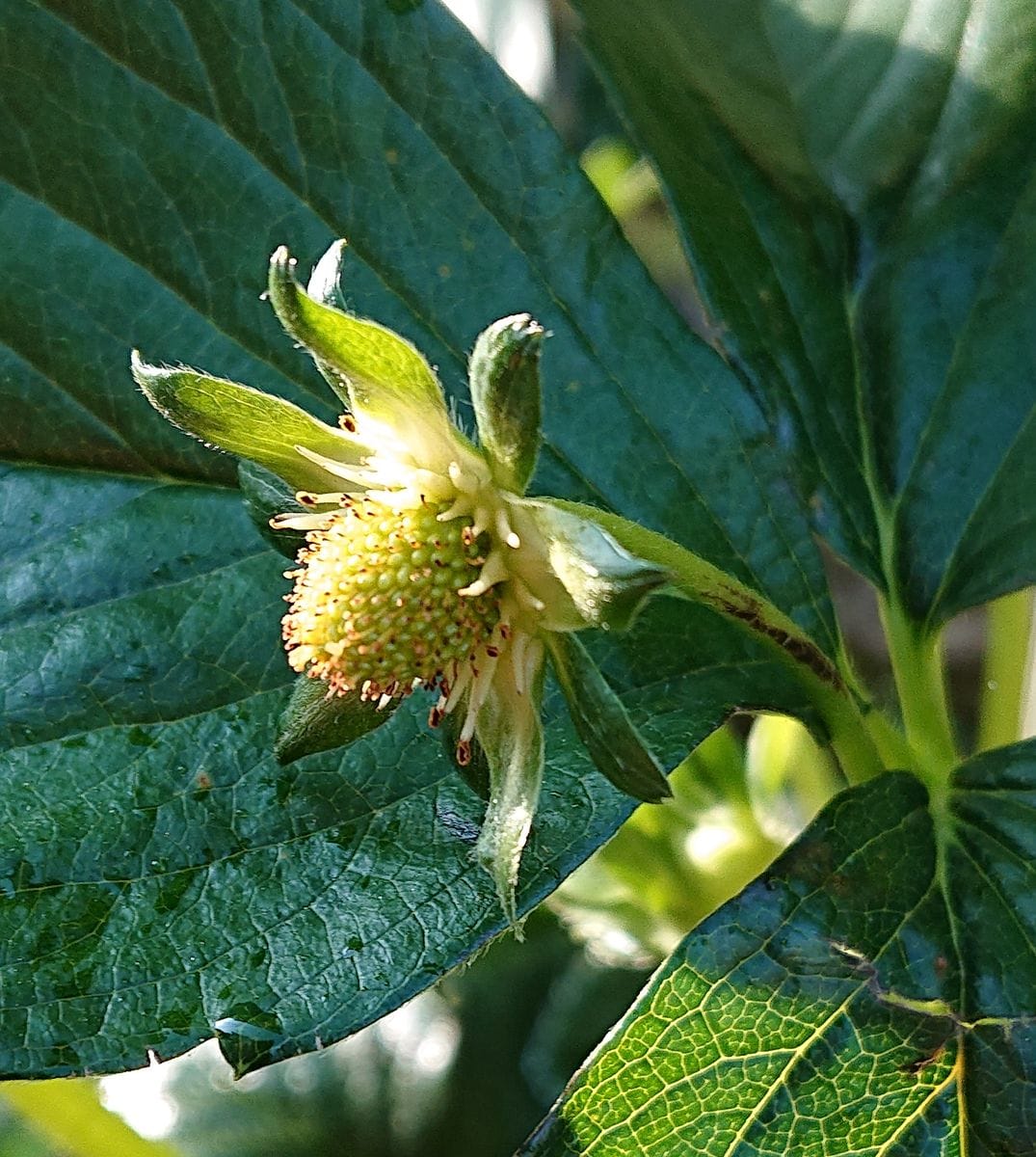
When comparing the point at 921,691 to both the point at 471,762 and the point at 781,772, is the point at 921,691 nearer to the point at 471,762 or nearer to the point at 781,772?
the point at 781,772

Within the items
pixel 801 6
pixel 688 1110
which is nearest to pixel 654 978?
pixel 688 1110

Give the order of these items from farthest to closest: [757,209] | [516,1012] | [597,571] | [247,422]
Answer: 1. [516,1012]
2. [757,209]
3. [247,422]
4. [597,571]

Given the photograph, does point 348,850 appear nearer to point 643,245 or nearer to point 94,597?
point 94,597

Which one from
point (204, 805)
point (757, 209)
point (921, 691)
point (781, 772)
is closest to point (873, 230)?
point (757, 209)

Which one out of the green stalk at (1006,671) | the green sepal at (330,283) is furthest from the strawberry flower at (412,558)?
the green stalk at (1006,671)

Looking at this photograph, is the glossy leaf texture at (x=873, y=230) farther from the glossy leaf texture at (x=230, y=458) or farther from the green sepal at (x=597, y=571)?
the green sepal at (x=597, y=571)

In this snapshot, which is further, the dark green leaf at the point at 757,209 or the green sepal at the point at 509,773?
the dark green leaf at the point at 757,209

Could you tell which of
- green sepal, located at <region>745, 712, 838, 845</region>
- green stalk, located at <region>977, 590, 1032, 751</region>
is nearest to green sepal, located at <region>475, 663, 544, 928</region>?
green sepal, located at <region>745, 712, 838, 845</region>

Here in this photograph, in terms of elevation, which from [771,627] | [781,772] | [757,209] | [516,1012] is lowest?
[516,1012]
